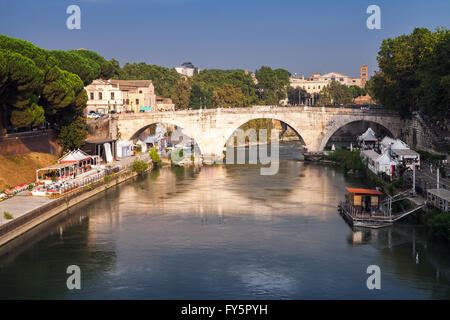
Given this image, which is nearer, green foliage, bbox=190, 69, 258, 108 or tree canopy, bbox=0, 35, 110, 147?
tree canopy, bbox=0, 35, 110, 147

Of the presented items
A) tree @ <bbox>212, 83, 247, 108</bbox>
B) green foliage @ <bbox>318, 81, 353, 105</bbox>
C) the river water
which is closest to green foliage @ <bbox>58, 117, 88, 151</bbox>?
the river water

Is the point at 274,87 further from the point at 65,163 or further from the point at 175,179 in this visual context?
the point at 65,163

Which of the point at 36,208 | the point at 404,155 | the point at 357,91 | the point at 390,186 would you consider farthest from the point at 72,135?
the point at 357,91

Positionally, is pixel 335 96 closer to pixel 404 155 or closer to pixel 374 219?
pixel 404 155

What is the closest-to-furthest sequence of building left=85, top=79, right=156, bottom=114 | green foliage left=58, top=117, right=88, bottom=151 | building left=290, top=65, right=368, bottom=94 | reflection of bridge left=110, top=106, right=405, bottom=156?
green foliage left=58, top=117, right=88, bottom=151
reflection of bridge left=110, top=106, right=405, bottom=156
building left=85, top=79, right=156, bottom=114
building left=290, top=65, right=368, bottom=94

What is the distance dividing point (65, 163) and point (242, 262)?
71.4 feet

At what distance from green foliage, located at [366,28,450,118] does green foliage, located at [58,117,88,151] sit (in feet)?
95.2

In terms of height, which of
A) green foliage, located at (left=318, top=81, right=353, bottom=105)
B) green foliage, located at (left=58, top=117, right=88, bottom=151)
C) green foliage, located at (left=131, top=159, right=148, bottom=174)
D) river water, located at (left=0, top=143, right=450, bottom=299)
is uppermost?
green foliage, located at (left=318, top=81, right=353, bottom=105)

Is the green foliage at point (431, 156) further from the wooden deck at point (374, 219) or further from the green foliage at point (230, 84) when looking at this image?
the green foliage at point (230, 84)

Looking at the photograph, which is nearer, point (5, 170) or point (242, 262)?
point (242, 262)

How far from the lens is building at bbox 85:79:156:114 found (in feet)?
241

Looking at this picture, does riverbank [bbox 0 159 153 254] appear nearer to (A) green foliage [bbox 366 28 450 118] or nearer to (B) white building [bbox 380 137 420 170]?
(B) white building [bbox 380 137 420 170]
